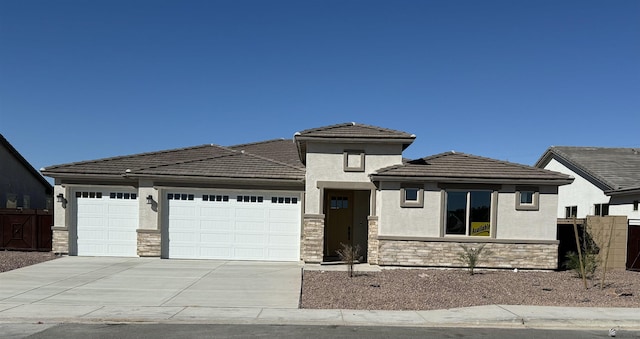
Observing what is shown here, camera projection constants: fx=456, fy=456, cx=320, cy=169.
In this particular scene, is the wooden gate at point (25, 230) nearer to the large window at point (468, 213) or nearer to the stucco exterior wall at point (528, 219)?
the large window at point (468, 213)

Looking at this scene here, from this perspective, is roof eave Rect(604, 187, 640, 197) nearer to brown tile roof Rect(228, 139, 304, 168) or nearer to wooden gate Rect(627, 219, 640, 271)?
wooden gate Rect(627, 219, 640, 271)

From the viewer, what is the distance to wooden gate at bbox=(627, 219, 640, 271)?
1516 centimetres

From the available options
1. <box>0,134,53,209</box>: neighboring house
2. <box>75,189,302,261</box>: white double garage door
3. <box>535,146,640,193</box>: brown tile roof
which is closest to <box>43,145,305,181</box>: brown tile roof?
<box>75,189,302,261</box>: white double garage door

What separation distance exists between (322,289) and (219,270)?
4.15 m

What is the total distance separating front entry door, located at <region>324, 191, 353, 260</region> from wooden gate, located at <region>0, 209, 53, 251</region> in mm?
10560

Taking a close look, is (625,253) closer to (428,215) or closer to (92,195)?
(428,215)

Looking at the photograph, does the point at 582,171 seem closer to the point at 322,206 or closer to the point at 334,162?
the point at 334,162

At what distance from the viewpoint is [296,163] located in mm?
21391

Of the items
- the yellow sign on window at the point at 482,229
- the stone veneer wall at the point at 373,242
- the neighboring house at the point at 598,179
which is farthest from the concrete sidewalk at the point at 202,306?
the neighboring house at the point at 598,179

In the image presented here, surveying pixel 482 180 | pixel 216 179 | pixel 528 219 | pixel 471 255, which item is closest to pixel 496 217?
pixel 528 219

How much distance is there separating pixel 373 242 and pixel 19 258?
1224 cm

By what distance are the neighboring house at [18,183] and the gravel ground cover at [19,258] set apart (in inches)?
256

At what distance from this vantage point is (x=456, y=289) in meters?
11.9

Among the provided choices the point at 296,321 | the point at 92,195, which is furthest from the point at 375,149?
the point at 92,195
